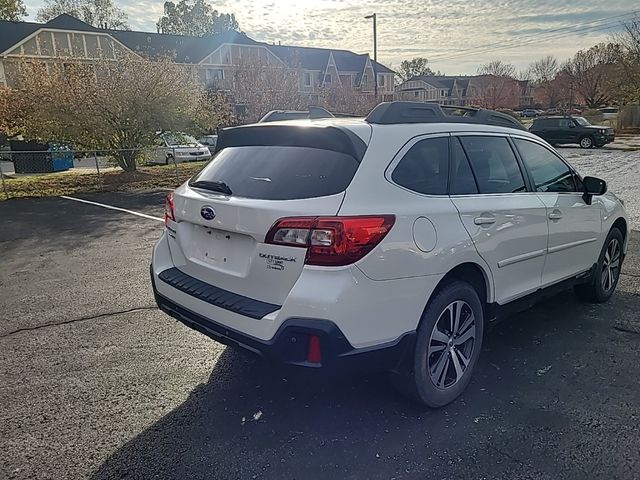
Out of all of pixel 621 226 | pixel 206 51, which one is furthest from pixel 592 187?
pixel 206 51

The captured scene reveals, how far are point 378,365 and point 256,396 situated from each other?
96 cm

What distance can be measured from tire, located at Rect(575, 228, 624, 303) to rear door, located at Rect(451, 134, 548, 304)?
1232 mm

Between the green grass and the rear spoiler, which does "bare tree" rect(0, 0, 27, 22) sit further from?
the rear spoiler

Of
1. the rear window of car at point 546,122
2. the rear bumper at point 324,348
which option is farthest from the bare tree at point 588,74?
the rear bumper at point 324,348

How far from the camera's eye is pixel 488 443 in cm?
259

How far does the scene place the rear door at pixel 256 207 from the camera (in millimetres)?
2488

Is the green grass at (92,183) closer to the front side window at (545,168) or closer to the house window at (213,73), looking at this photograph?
the front side window at (545,168)

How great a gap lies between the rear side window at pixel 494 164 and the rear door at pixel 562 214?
190 mm

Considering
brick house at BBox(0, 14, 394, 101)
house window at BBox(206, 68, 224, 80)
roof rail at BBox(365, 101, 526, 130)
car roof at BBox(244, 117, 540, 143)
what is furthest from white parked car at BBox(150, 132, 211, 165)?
house window at BBox(206, 68, 224, 80)

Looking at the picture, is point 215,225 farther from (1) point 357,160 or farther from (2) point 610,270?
(2) point 610,270

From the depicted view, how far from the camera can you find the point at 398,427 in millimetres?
2744

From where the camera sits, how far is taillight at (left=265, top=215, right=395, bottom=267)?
2367 mm

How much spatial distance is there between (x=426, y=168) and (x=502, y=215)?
680 millimetres

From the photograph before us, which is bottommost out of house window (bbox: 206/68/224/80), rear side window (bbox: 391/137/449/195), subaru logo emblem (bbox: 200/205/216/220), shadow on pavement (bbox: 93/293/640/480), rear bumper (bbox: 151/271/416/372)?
shadow on pavement (bbox: 93/293/640/480)
